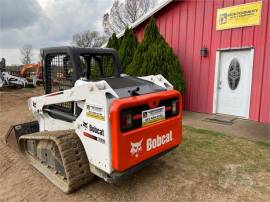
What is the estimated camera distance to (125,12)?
28.0 m

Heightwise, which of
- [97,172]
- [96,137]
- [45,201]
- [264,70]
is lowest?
[45,201]

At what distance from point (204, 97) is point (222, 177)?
4474mm

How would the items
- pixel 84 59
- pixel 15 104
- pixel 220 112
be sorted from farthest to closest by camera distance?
pixel 15 104 → pixel 220 112 → pixel 84 59

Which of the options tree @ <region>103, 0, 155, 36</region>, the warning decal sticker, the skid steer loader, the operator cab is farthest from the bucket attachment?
tree @ <region>103, 0, 155, 36</region>

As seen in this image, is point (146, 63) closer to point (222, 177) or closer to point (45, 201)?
point (222, 177)

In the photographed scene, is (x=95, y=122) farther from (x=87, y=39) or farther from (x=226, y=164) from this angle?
(x=87, y=39)

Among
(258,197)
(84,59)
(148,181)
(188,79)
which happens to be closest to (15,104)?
(188,79)

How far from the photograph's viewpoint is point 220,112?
24.8 feet

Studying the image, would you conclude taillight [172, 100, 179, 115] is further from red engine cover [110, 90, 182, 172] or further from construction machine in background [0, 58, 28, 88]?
construction machine in background [0, 58, 28, 88]

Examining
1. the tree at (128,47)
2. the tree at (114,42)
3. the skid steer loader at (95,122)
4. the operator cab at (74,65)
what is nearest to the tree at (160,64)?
the tree at (128,47)

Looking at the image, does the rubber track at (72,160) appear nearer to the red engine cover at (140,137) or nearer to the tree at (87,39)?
the red engine cover at (140,137)

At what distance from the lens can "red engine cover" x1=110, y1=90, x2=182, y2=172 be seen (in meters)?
2.64

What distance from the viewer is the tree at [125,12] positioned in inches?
1086

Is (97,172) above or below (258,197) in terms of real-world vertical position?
above
